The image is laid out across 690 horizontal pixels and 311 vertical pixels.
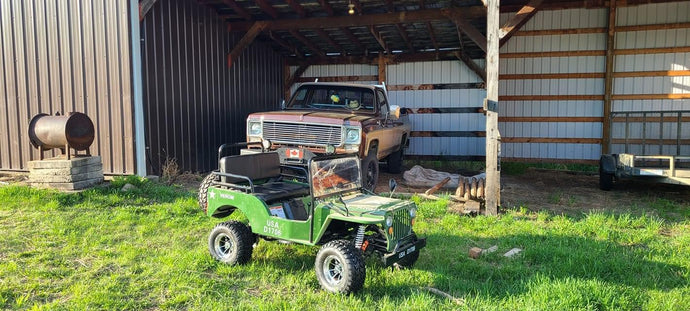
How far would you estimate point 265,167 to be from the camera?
5.05m

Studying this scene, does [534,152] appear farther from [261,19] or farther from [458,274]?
[458,274]

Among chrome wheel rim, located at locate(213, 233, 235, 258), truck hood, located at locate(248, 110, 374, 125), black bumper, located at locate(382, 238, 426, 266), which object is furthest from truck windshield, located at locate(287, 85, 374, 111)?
black bumper, located at locate(382, 238, 426, 266)

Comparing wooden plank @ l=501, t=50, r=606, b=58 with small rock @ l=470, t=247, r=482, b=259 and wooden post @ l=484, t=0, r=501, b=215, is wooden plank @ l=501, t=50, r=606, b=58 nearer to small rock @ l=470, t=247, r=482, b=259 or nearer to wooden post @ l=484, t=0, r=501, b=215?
wooden post @ l=484, t=0, r=501, b=215

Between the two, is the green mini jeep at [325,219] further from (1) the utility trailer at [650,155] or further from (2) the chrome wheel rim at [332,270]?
(1) the utility trailer at [650,155]

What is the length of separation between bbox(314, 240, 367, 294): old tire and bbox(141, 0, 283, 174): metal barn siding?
576cm

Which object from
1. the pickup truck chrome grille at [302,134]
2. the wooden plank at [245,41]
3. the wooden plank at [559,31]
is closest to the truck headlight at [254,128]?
the pickup truck chrome grille at [302,134]

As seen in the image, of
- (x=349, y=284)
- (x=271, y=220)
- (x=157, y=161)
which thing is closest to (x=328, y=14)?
(x=157, y=161)

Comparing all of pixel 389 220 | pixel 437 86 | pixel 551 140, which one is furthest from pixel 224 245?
pixel 551 140

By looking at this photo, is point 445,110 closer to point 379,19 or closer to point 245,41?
point 379,19

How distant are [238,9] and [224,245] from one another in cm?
699

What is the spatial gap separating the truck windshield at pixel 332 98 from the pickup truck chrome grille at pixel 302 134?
3.97 feet

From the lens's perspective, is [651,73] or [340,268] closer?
[340,268]

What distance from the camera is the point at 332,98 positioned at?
8.63m

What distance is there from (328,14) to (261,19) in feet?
5.64
